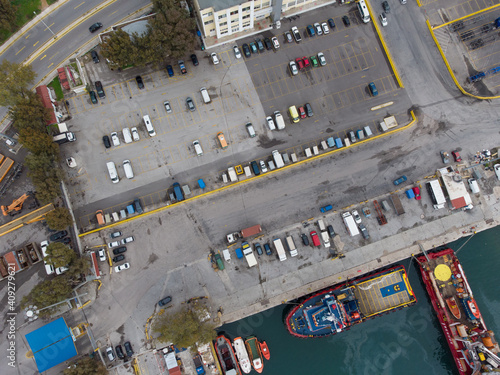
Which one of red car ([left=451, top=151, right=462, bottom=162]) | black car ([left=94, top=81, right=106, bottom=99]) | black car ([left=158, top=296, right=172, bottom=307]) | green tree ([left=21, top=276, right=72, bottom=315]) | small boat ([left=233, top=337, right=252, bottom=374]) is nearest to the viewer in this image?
green tree ([left=21, top=276, right=72, bottom=315])

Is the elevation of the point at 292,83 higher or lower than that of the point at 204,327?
higher

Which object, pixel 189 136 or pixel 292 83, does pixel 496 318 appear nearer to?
pixel 292 83

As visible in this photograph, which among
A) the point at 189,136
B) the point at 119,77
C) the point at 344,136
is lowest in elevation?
the point at 344,136

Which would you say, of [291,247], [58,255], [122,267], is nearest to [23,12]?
[58,255]

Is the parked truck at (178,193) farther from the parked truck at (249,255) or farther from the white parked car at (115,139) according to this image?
the parked truck at (249,255)

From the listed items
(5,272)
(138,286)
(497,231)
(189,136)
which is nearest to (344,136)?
(189,136)

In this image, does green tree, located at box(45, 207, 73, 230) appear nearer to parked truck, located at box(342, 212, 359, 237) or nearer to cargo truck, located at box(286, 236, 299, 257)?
cargo truck, located at box(286, 236, 299, 257)

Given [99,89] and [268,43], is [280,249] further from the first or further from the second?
[99,89]

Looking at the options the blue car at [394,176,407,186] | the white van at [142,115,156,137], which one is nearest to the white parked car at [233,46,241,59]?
the white van at [142,115,156,137]
